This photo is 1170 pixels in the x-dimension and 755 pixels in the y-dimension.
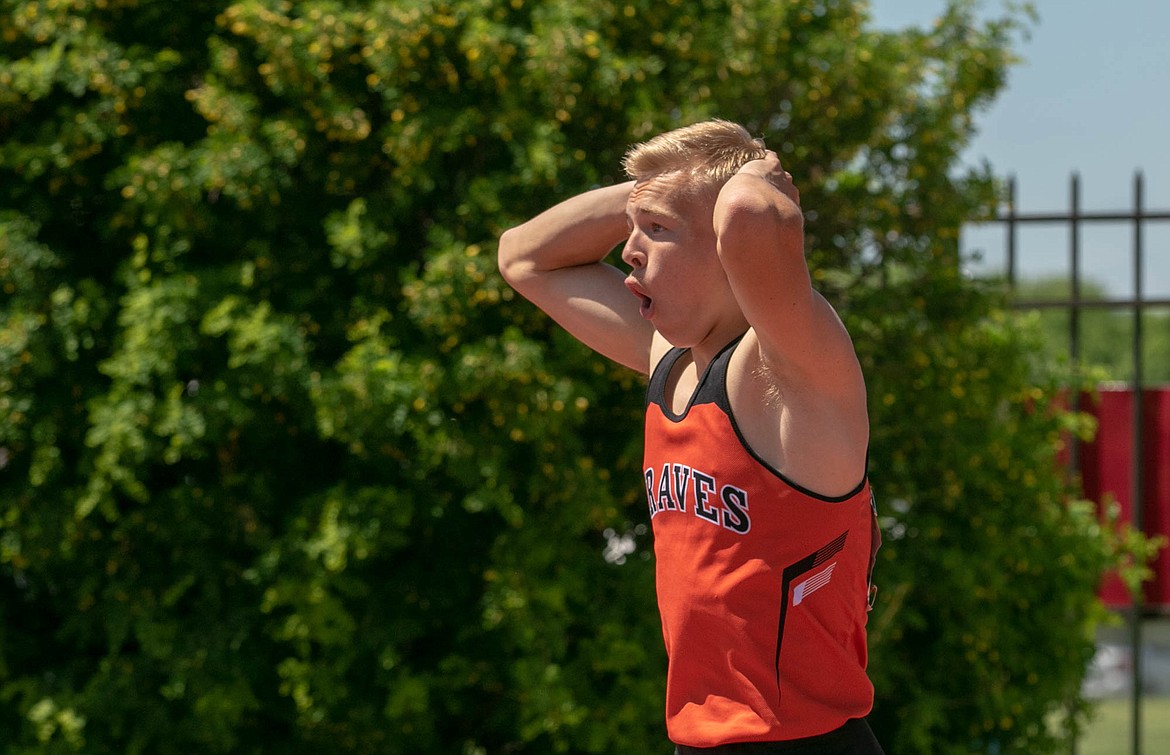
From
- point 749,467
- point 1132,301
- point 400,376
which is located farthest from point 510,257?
point 1132,301

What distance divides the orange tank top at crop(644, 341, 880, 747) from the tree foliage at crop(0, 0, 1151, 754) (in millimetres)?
3198

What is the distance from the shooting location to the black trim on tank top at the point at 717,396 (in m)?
1.92

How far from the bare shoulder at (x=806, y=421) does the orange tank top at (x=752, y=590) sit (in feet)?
0.08

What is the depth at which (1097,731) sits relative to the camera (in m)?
15.9

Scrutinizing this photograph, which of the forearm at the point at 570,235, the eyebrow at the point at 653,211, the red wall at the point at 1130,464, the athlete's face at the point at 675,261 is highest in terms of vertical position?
the eyebrow at the point at 653,211

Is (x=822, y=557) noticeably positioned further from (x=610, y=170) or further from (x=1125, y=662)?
(x=1125, y=662)

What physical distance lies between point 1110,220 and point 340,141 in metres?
6.27

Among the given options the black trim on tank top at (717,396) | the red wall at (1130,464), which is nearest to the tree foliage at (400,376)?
the black trim on tank top at (717,396)

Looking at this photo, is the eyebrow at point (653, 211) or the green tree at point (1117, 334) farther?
the green tree at point (1117, 334)

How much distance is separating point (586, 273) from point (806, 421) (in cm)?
72

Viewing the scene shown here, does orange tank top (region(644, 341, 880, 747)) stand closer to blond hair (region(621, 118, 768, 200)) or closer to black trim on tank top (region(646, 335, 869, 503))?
black trim on tank top (region(646, 335, 869, 503))

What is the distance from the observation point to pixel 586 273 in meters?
2.49

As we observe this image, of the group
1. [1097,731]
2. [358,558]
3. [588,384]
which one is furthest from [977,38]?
[1097,731]

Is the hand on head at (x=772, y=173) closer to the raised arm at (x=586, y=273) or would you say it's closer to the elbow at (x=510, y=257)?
the raised arm at (x=586, y=273)
